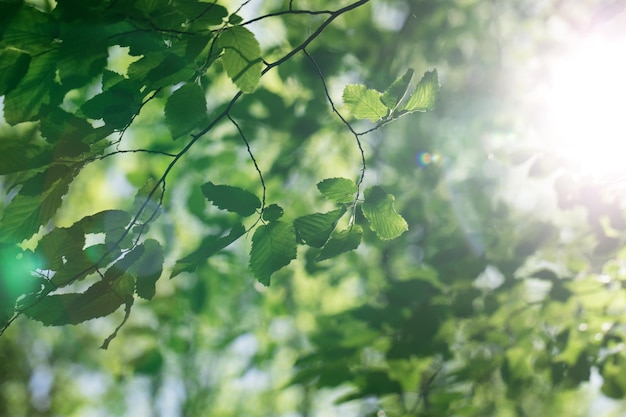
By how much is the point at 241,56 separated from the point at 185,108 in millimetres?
137

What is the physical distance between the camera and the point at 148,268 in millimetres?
917

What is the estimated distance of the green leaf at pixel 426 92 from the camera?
33.8 inches

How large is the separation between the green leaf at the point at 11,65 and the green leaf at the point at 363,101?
0.53m

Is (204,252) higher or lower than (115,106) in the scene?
lower

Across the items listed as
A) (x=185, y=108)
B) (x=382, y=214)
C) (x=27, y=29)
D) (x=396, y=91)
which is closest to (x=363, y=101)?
(x=396, y=91)

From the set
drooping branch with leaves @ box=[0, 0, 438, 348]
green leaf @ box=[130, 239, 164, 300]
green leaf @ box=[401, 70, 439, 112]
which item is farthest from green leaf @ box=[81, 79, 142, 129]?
green leaf @ box=[401, 70, 439, 112]

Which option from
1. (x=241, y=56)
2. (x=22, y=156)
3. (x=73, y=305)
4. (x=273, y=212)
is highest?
(x=241, y=56)

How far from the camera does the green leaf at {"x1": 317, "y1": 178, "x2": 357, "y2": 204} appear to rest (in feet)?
3.16

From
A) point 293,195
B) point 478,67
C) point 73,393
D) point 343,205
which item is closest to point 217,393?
point 73,393

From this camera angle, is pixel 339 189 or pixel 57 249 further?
pixel 339 189

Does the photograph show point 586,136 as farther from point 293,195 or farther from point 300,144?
point 293,195

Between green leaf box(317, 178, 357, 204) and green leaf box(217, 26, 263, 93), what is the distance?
0.22 metres

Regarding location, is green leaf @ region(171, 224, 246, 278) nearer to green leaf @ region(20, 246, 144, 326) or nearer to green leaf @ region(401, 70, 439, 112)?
green leaf @ region(20, 246, 144, 326)

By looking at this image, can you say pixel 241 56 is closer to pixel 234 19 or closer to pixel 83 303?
pixel 234 19
